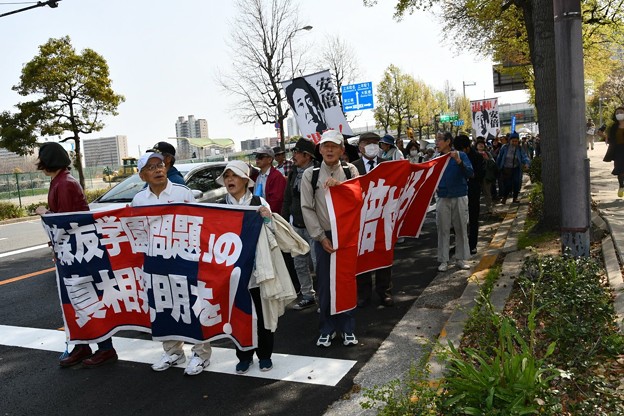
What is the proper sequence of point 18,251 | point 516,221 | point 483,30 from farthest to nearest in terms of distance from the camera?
point 483,30
point 18,251
point 516,221

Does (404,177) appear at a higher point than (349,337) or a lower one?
higher

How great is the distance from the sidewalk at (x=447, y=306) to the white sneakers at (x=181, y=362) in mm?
1350

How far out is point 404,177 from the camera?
229 inches

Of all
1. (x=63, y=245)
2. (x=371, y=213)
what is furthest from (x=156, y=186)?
(x=371, y=213)

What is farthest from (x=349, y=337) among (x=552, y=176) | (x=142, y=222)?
(x=552, y=176)

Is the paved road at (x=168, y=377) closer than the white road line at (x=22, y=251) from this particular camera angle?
Yes

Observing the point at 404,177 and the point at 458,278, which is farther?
the point at 458,278

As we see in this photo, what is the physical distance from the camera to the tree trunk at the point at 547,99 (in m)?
7.57

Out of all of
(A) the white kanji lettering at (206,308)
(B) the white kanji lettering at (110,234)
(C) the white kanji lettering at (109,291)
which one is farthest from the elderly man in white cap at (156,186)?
(A) the white kanji lettering at (206,308)

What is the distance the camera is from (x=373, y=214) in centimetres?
554

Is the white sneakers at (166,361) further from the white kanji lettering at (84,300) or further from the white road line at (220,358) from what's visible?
the white kanji lettering at (84,300)

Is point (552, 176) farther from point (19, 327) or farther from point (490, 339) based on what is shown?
point (19, 327)

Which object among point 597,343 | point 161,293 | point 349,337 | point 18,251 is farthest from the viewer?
point 18,251

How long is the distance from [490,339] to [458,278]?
3.07 metres
